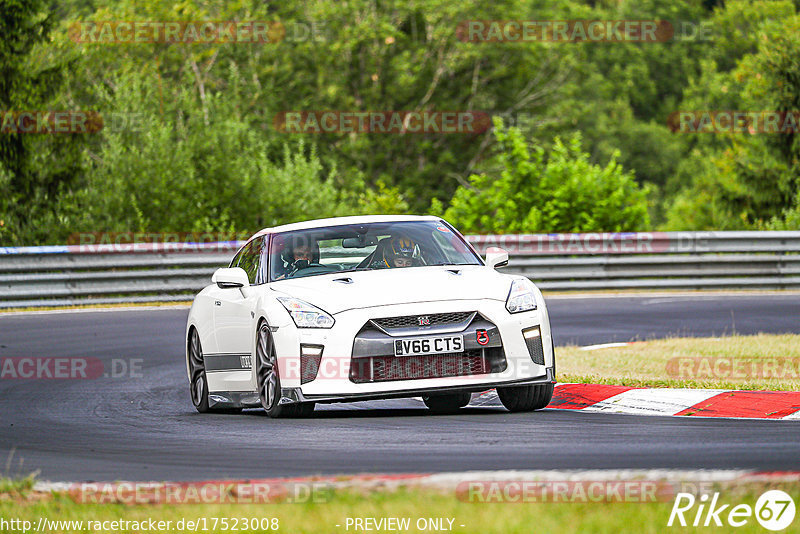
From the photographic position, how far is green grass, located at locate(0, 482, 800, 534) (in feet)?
15.9

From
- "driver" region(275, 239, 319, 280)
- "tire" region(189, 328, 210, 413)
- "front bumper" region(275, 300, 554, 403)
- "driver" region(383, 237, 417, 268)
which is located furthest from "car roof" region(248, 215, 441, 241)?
"front bumper" region(275, 300, 554, 403)

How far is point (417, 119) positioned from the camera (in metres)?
56.7

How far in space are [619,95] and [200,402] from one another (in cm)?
7547

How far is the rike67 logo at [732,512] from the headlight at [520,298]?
387 centimetres

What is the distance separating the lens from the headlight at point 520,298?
904cm

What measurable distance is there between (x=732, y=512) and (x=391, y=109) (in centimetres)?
5331

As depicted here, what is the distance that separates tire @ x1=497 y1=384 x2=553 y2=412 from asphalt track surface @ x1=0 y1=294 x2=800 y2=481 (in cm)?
11

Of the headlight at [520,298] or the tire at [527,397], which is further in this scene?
the tire at [527,397]

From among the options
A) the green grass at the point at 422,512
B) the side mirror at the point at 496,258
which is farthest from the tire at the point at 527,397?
the green grass at the point at 422,512

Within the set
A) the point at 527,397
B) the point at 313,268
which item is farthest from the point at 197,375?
the point at 527,397

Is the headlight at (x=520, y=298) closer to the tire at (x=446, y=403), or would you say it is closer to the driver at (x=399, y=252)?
the driver at (x=399, y=252)

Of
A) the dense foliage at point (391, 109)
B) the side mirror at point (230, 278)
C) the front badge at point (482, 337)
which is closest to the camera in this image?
the front badge at point (482, 337)

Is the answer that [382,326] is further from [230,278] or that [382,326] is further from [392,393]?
[230,278]

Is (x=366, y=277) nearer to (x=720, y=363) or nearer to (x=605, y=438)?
(x=605, y=438)
